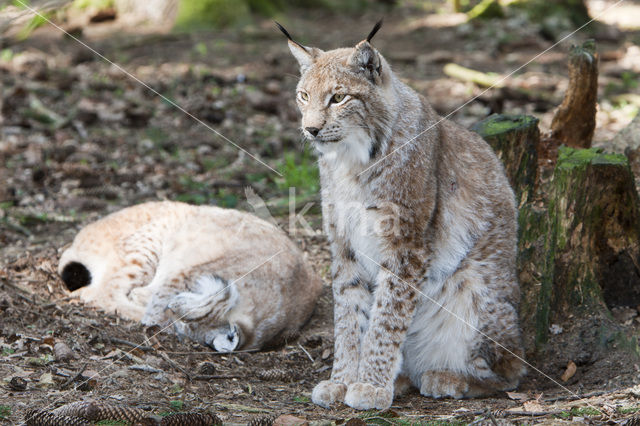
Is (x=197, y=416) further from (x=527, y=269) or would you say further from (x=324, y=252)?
(x=324, y=252)

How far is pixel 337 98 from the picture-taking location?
3.69 m

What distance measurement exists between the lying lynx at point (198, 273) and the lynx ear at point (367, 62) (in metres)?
1.68

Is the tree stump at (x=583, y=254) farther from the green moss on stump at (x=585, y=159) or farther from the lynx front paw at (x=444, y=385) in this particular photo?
the lynx front paw at (x=444, y=385)

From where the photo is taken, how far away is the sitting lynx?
12.1 ft

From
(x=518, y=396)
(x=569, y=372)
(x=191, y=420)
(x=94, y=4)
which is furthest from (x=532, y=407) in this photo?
(x=94, y=4)

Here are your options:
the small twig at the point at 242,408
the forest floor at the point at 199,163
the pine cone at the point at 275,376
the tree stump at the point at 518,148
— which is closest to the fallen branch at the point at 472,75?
the forest floor at the point at 199,163

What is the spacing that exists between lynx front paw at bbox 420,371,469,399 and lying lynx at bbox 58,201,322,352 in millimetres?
1140

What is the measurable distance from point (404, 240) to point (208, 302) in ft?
4.84

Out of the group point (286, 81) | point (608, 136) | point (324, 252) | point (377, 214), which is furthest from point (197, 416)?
point (286, 81)

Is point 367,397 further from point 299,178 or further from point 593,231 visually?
point 299,178

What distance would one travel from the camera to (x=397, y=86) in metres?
3.91

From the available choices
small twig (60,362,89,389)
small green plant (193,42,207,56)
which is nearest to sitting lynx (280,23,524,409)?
small twig (60,362,89,389)

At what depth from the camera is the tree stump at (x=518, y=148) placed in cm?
456

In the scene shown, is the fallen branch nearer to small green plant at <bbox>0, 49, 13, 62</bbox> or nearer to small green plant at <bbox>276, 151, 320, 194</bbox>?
small green plant at <bbox>276, 151, 320, 194</bbox>
